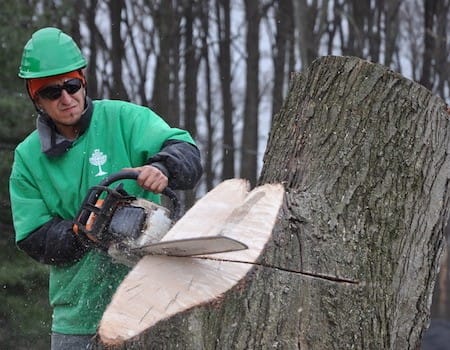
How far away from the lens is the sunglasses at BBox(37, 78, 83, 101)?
298cm

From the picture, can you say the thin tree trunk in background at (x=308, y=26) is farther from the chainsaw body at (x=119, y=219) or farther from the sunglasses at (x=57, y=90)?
the chainsaw body at (x=119, y=219)

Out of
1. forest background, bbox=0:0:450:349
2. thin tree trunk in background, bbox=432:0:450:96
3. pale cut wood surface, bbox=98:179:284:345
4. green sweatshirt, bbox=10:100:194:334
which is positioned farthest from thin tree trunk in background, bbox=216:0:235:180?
pale cut wood surface, bbox=98:179:284:345

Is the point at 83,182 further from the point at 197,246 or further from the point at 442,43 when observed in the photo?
the point at 442,43

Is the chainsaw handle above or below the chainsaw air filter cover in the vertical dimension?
above

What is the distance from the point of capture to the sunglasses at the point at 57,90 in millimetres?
2985

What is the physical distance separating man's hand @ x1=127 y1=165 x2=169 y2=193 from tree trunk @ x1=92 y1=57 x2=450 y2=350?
0.37 meters

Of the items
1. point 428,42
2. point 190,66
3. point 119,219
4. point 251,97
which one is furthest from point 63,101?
point 428,42

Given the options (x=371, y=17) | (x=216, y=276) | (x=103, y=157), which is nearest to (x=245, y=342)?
(x=216, y=276)

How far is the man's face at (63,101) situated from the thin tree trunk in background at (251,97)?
40.7ft

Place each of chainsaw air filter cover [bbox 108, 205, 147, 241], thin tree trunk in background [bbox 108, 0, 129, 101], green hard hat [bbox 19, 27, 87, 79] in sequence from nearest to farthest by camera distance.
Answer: chainsaw air filter cover [bbox 108, 205, 147, 241], green hard hat [bbox 19, 27, 87, 79], thin tree trunk in background [bbox 108, 0, 129, 101]

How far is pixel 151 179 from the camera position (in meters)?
2.74

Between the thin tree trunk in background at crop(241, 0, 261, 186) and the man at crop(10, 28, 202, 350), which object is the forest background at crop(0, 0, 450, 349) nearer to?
the thin tree trunk in background at crop(241, 0, 261, 186)

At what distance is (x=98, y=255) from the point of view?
298 centimetres

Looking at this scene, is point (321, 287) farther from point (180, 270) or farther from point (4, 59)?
point (4, 59)
